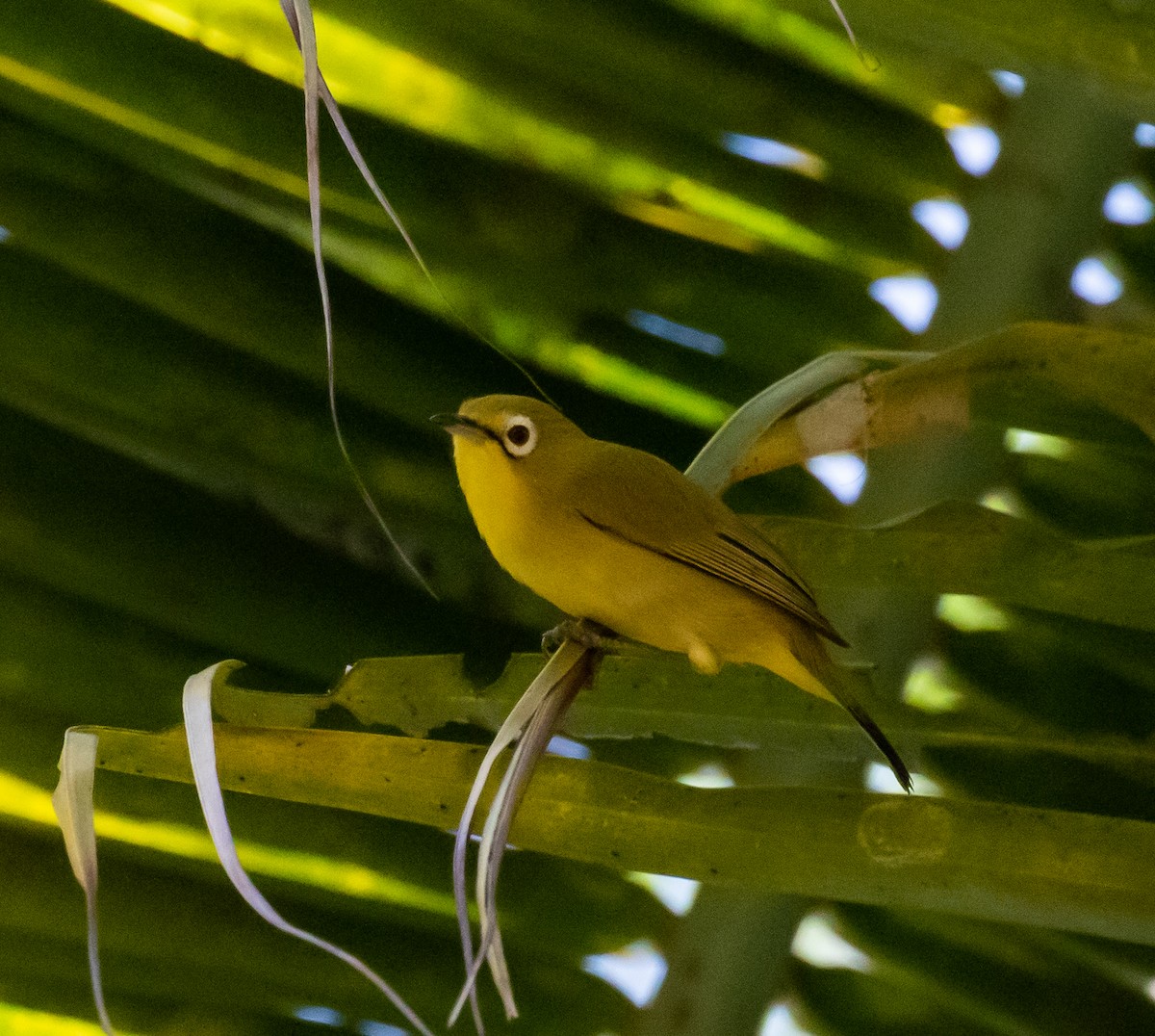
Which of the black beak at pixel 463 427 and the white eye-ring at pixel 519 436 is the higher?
the white eye-ring at pixel 519 436

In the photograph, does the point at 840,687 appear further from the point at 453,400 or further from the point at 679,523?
the point at 453,400

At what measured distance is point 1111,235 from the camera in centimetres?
145

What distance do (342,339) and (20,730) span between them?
1.52ft

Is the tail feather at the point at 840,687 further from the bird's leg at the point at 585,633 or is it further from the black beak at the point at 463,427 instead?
the black beak at the point at 463,427

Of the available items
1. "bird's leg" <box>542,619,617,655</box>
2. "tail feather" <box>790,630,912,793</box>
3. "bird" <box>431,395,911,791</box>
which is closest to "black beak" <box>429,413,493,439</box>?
"bird" <box>431,395,911,791</box>

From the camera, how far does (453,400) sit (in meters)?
1.26

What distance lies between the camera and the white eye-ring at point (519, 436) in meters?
0.94

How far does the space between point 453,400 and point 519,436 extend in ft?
1.06

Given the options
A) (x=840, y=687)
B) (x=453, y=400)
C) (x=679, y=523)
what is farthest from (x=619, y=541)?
(x=453, y=400)

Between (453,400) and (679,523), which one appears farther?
(453,400)

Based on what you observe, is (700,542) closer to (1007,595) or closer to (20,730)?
(1007,595)

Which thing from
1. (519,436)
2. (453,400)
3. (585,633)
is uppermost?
(453,400)

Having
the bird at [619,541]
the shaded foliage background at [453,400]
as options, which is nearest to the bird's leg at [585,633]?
the bird at [619,541]

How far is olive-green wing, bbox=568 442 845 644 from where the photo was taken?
904 mm
